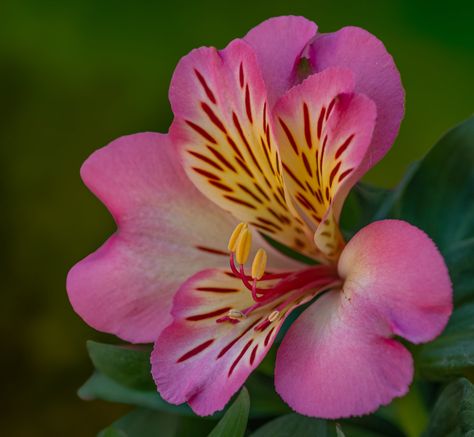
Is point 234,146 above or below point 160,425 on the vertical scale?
above

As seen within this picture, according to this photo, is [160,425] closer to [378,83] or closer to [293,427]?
[293,427]

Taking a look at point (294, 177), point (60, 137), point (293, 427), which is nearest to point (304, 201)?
point (294, 177)

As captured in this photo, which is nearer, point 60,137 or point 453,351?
point 453,351

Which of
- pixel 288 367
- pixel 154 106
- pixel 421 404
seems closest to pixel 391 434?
pixel 421 404

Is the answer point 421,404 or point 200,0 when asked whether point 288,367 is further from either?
point 200,0

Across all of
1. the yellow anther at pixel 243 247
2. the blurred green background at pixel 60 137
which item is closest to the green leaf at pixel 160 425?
the yellow anther at pixel 243 247

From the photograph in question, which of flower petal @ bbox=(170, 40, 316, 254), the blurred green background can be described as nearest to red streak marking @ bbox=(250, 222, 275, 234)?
flower petal @ bbox=(170, 40, 316, 254)
